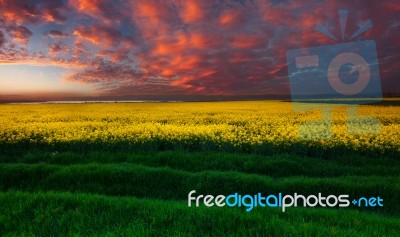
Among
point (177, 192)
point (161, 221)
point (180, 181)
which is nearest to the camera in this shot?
point (161, 221)

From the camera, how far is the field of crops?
5145mm

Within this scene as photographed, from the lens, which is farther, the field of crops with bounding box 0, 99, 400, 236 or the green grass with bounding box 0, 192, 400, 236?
the field of crops with bounding box 0, 99, 400, 236

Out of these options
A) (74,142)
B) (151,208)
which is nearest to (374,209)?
(151,208)

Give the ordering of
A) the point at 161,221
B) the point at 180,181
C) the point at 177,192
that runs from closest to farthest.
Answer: the point at 161,221
the point at 177,192
the point at 180,181

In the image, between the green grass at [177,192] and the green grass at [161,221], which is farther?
the green grass at [177,192]

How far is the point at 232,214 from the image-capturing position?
543 cm

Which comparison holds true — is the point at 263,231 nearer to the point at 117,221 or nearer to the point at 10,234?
the point at 117,221

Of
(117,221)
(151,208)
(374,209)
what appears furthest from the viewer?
(374,209)

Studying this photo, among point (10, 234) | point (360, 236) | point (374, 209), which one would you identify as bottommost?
point (374, 209)

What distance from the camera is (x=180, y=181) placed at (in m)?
9.02

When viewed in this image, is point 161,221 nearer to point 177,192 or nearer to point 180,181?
point 177,192

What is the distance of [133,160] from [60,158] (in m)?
2.75

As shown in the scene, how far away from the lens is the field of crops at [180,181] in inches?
203

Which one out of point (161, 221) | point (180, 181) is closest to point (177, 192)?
point (180, 181)
